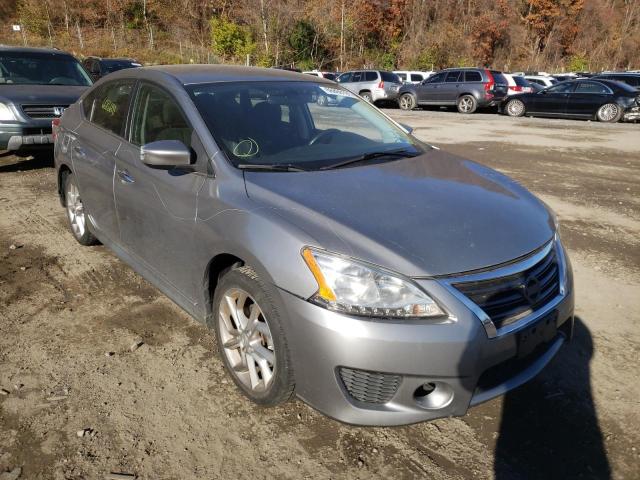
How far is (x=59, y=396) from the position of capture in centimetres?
275

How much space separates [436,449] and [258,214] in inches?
54.6

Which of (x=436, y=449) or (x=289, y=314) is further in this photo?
(x=436, y=449)

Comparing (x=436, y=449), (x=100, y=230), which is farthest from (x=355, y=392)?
(x=100, y=230)

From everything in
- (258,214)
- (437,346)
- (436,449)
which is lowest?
Answer: (436,449)

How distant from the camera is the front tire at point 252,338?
238 cm

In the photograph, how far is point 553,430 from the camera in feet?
8.30

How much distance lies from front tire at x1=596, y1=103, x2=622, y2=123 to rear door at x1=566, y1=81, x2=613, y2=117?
0.15 m

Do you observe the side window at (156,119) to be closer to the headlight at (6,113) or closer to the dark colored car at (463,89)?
the headlight at (6,113)

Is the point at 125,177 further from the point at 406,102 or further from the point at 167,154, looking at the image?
the point at 406,102

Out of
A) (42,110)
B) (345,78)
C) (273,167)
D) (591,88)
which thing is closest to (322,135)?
(273,167)

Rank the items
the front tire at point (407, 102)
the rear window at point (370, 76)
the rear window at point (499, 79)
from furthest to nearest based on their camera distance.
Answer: the rear window at point (370, 76), the front tire at point (407, 102), the rear window at point (499, 79)

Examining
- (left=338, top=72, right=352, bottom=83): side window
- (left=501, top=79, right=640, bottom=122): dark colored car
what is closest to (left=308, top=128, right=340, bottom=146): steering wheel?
(left=501, top=79, right=640, bottom=122): dark colored car

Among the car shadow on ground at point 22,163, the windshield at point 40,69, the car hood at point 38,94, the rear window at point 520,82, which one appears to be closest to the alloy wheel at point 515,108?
the rear window at point 520,82

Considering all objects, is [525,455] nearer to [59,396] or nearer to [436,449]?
[436,449]
